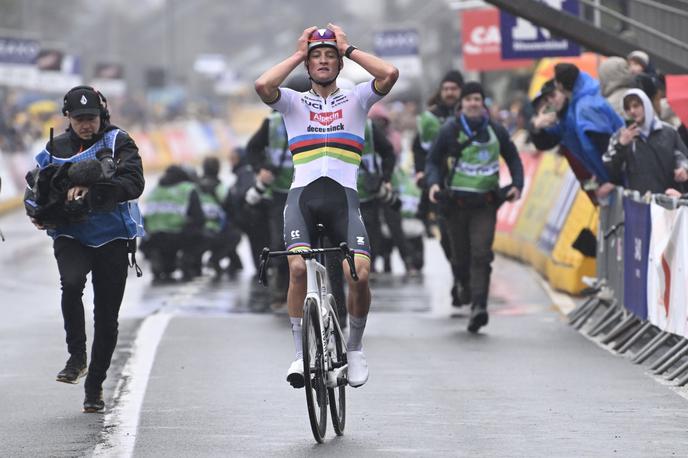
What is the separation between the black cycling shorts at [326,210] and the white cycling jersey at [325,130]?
5cm

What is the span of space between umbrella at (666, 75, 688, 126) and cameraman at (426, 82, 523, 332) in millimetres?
1713

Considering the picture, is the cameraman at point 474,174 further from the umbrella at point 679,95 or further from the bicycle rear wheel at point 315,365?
the bicycle rear wheel at point 315,365

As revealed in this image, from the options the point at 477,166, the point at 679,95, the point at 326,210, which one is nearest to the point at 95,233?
the point at 326,210

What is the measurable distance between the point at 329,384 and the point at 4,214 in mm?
30992

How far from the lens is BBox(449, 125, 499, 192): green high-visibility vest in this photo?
1570cm

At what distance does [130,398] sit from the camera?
11.5 metres

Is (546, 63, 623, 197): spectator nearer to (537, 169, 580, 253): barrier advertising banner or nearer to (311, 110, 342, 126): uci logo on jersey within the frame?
(537, 169, 580, 253): barrier advertising banner

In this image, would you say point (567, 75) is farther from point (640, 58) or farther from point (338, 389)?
point (338, 389)

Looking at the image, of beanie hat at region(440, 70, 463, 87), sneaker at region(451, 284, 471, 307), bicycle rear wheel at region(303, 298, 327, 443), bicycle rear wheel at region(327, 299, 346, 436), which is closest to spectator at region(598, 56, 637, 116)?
beanie hat at region(440, 70, 463, 87)

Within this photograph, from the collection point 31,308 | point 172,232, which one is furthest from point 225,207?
point 31,308

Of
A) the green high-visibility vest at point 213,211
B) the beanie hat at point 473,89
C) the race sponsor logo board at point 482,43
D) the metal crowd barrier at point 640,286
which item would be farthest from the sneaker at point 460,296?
the race sponsor logo board at point 482,43

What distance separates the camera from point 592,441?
980 cm

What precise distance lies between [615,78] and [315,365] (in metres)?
7.89

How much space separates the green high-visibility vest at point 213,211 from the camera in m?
23.4
